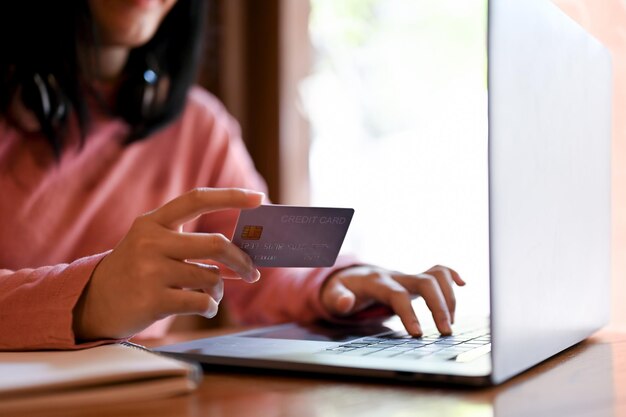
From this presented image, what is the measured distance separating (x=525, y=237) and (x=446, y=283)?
31cm

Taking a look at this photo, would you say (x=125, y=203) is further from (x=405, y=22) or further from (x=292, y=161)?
(x=405, y=22)

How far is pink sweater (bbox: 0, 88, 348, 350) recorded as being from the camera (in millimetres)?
1302

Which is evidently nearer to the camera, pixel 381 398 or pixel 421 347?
pixel 381 398

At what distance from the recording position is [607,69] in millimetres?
1020

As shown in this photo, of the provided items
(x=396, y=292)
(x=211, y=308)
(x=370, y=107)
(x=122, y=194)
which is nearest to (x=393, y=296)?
(x=396, y=292)

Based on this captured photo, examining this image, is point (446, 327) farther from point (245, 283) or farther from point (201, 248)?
point (245, 283)

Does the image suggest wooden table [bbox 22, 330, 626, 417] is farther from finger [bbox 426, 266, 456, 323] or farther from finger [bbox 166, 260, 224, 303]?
finger [bbox 426, 266, 456, 323]

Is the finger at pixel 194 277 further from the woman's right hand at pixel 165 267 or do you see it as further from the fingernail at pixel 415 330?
the fingernail at pixel 415 330

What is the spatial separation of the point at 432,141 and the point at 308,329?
1084mm

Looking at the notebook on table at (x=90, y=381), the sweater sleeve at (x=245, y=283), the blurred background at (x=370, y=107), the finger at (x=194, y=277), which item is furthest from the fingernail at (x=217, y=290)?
the blurred background at (x=370, y=107)

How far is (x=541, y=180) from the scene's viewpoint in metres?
0.70

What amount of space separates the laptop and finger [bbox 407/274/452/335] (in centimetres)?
2

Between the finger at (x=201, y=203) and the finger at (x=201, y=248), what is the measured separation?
0.06 feet

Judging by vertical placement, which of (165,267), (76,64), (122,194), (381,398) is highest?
(76,64)
